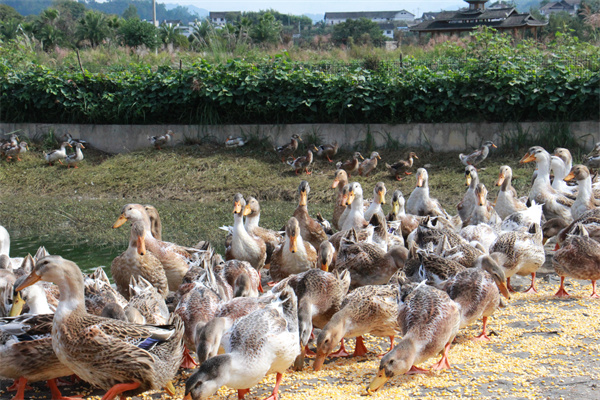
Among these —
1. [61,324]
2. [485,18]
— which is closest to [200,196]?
[61,324]

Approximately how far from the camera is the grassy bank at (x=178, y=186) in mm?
10195

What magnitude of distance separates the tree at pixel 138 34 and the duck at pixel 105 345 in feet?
105

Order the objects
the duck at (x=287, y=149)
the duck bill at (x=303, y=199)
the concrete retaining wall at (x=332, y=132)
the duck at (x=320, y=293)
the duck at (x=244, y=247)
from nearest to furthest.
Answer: the duck at (x=320, y=293), the duck at (x=244, y=247), the duck bill at (x=303, y=199), the concrete retaining wall at (x=332, y=132), the duck at (x=287, y=149)

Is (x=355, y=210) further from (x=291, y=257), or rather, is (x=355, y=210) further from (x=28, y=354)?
(x=28, y=354)

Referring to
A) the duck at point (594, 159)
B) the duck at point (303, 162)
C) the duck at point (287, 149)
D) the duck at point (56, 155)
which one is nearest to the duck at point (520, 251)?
the duck at point (594, 159)

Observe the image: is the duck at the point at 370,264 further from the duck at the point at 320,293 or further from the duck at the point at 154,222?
the duck at the point at 154,222

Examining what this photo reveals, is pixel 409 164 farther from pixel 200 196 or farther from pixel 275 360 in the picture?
pixel 275 360

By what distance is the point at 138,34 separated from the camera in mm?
35906

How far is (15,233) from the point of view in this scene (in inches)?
383

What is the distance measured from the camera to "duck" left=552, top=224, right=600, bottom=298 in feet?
21.3

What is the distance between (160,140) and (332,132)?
3.88m

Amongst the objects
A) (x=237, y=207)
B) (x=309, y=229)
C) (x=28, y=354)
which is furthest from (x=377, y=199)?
(x=28, y=354)

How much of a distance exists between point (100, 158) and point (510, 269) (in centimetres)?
1089

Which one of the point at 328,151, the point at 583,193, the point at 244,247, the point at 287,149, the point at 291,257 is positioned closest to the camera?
the point at 291,257
